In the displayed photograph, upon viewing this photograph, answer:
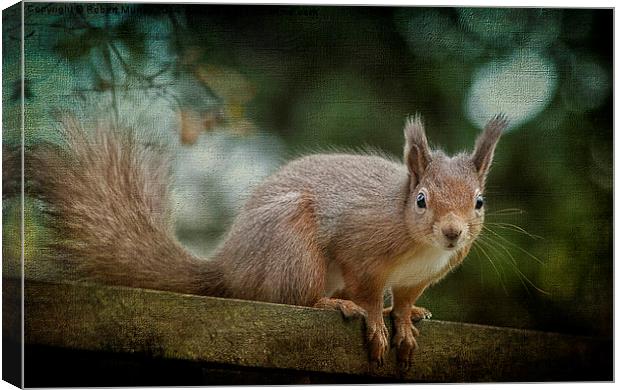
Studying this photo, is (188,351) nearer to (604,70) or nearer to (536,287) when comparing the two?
(536,287)

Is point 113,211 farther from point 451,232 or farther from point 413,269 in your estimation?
point 451,232

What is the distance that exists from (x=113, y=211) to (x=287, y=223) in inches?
27.6

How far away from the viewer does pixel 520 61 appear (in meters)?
4.95

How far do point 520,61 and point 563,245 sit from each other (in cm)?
79

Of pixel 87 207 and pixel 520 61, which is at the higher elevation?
pixel 520 61

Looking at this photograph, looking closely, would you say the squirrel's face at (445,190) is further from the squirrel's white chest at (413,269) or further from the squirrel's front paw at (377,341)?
the squirrel's front paw at (377,341)

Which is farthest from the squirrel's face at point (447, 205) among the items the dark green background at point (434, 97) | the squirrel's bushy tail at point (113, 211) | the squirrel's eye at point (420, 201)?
the squirrel's bushy tail at point (113, 211)

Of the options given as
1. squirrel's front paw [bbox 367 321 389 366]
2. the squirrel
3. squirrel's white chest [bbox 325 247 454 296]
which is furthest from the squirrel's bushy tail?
squirrel's front paw [bbox 367 321 389 366]

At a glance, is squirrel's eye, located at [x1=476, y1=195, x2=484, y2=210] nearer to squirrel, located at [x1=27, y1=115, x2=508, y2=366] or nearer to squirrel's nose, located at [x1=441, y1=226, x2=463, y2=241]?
squirrel, located at [x1=27, y1=115, x2=508, y2=366]

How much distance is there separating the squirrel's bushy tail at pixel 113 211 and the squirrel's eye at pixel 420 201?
846 millimetres

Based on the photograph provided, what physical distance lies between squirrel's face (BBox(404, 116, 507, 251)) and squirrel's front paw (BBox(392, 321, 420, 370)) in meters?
0.44

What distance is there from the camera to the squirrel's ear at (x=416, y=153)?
4.64m

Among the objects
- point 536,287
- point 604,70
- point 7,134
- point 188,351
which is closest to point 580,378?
point 536,287

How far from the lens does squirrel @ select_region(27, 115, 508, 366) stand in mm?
4617
